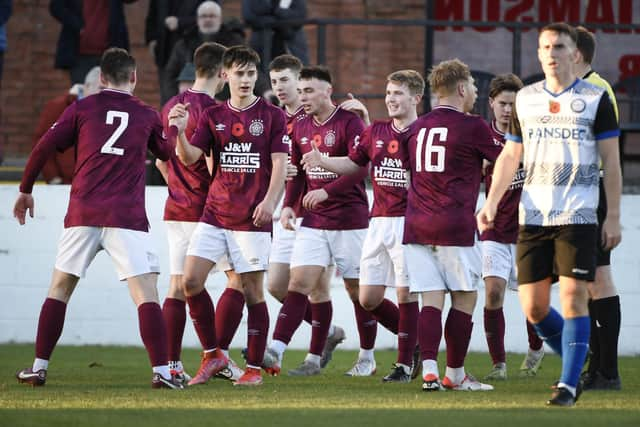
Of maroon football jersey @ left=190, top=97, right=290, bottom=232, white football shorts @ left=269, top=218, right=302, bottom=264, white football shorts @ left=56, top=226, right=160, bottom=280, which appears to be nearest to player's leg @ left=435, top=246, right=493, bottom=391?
maroon football jersey @ left=190, top=97, right=290, bottom=232

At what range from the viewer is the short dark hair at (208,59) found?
944 centimetres

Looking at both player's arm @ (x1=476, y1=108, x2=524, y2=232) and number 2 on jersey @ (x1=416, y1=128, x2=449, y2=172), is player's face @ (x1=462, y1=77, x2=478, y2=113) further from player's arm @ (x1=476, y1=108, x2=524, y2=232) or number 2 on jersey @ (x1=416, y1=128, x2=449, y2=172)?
player's arm @ (x1=476, y1=108, x2=524, y2=232)

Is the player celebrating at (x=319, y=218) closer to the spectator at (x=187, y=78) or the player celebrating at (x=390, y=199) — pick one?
the player celebrating at (x=390, y=199)

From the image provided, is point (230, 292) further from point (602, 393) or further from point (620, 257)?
point (620, 257)

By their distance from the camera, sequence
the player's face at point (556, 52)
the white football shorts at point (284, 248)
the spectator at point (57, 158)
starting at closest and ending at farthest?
the player's face at point (556, 52), the white football shorts at point (284, 248), the spectator at point (57, 158)

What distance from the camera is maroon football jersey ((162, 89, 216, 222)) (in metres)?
9.55

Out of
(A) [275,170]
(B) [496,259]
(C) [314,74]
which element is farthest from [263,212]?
(B) [496,259]

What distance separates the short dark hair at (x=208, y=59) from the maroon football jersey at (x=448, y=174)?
160 cm

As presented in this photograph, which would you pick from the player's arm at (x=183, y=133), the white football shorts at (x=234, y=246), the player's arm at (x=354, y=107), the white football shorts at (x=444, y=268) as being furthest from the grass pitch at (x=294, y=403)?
the player's arm at (x=354, y=107)

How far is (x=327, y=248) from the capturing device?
32.8 feet

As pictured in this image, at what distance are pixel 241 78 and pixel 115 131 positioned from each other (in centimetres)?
93

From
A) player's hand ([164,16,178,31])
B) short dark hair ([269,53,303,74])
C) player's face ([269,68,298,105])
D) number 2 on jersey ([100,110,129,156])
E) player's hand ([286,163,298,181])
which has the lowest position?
player's hand ([286,163,298,181])

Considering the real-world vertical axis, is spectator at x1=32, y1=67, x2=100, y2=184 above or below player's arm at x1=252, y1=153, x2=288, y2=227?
above

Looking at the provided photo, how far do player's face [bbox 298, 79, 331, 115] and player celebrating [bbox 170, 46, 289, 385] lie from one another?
0.77 metres
